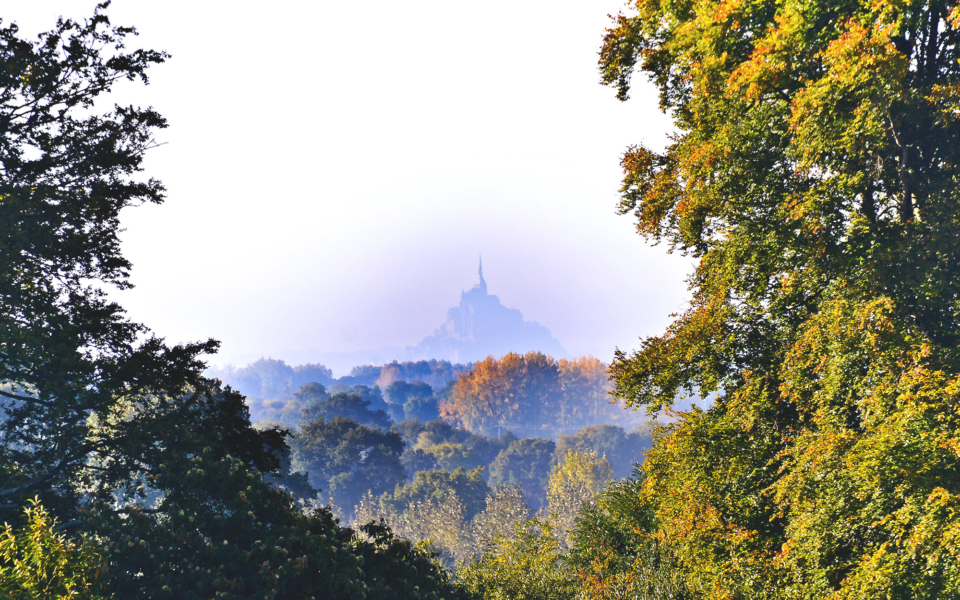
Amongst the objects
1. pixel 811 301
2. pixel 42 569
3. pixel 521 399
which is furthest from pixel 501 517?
pixel 521 399

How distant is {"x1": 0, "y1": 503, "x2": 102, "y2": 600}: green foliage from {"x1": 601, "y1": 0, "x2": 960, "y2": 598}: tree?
11.3 metres

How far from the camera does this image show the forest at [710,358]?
8.22m

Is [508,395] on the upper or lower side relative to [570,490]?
upper

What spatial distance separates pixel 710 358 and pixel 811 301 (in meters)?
2.43

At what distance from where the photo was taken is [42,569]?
608 cm

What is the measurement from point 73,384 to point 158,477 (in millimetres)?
2700

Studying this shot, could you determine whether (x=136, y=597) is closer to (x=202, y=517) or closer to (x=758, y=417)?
(x=202, y=517)

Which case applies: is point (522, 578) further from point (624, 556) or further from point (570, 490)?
point (570, 490)

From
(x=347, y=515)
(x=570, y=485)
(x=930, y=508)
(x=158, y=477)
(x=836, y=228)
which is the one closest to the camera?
(x=930, y=508)

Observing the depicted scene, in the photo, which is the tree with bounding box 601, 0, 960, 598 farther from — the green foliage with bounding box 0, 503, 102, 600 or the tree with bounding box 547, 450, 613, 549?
the tree with bounding box 547, 450, 613, 549

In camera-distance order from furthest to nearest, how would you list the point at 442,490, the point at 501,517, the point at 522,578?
the point at 442,490 < the point at 501,517 < the point at 522,578

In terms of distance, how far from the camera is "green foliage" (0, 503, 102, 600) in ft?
19.1

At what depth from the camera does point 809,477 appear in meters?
8.93

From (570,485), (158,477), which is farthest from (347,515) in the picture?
(158,477)
